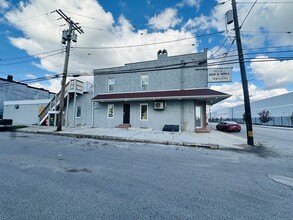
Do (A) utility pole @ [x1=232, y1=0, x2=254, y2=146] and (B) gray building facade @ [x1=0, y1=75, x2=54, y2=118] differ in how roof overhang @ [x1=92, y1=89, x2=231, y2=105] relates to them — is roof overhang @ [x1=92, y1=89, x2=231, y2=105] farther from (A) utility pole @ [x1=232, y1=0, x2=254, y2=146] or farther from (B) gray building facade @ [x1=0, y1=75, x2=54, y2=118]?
(B) gray building facade @ [x1=0, y1=75, x2=54, y2=118]

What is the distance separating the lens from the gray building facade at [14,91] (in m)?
24.9

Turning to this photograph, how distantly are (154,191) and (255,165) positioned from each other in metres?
4.39

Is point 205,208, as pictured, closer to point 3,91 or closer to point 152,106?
point 152,106

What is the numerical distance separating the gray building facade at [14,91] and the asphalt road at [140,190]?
2822cm

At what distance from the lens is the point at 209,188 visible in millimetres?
3381

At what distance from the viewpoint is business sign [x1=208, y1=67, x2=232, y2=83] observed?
1262 cm

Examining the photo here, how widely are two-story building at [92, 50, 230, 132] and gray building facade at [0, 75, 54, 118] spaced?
818 inches

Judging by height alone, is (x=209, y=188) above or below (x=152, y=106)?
below

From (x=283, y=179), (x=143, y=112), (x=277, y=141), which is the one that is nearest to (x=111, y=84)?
(x=143, y=112)

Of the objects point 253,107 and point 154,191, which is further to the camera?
point 253,107

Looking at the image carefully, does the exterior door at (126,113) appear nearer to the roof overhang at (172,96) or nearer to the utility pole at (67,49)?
the roof overhang at (172,96)

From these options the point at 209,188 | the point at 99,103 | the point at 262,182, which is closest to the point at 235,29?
the point at 262,182

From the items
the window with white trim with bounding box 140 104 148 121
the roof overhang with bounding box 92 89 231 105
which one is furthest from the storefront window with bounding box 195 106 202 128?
the window with white trim with bounding box 140 104 148 121

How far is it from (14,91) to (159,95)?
94.9 ft
